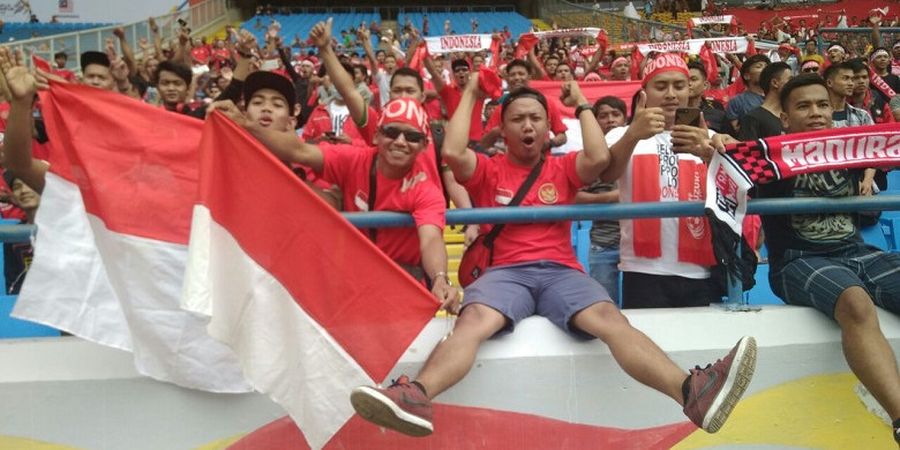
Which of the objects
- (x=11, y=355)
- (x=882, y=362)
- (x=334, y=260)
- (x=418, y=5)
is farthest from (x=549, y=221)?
(x=418, y=5)

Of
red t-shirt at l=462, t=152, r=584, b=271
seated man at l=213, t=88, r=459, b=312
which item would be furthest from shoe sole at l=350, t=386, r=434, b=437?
red t-shirt at l=462, t=152, r=584, b=271

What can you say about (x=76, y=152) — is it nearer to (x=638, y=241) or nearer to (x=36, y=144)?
(x=36, y=144)

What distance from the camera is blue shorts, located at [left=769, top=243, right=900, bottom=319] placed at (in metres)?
3.69

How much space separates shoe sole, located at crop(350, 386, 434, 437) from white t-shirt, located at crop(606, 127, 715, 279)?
1806 mm

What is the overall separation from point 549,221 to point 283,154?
1.26m

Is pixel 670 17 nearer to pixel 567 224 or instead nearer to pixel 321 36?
pixel 321 36

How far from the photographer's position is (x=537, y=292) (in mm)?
3723

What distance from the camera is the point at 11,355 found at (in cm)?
351

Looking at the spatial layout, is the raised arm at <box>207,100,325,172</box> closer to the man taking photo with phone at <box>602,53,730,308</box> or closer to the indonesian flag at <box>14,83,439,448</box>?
the indonesian flag at <box>14,83,439,448</box>

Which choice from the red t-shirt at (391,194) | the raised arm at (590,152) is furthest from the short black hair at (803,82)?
the red t-shirt at (391,194)

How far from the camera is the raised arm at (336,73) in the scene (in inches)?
185

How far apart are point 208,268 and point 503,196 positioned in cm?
148

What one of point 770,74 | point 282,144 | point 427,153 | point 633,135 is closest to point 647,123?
point 633,135

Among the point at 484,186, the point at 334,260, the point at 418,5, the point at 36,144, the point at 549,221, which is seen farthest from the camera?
the point at 418,5
